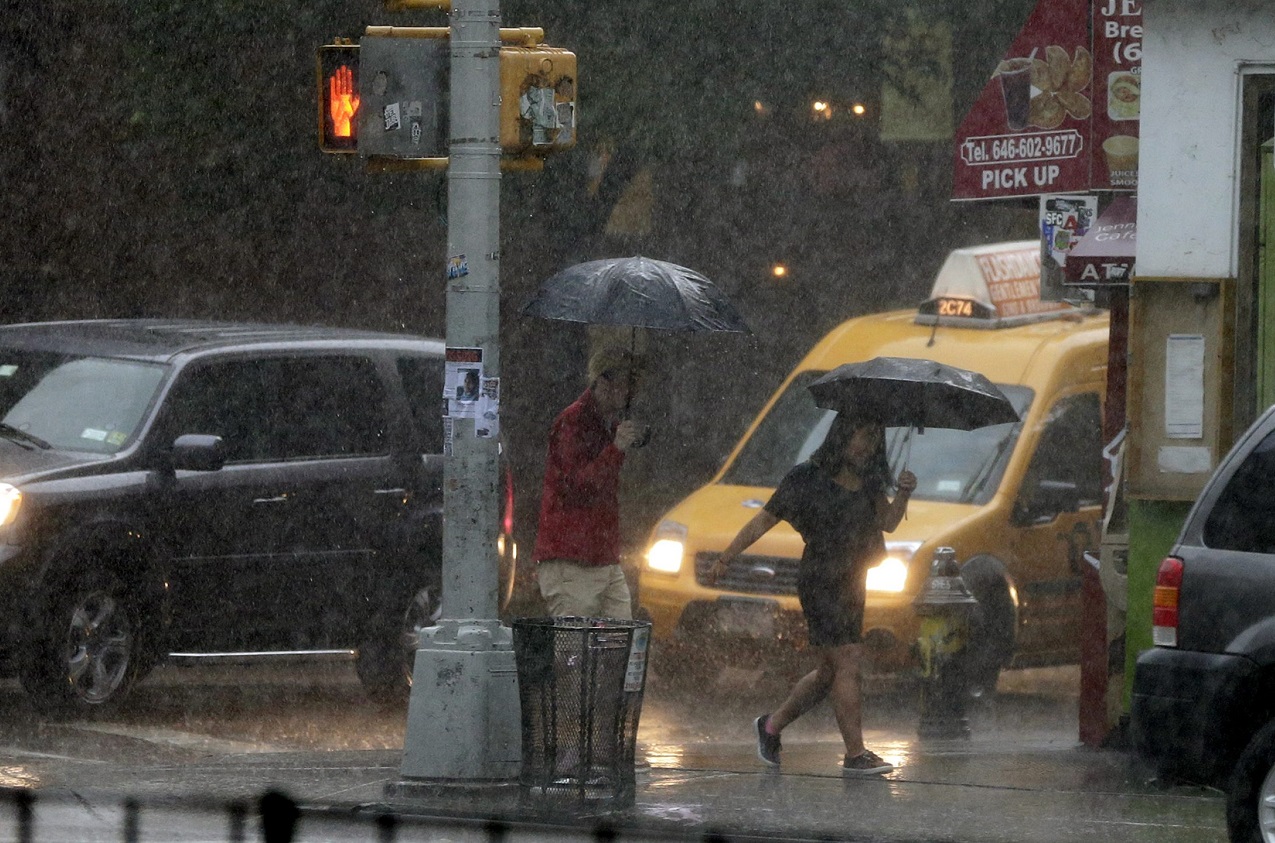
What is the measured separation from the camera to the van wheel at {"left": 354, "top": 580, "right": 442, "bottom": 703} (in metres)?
12.1

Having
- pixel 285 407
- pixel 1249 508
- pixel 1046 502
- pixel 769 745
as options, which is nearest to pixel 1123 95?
pixel 1046 502

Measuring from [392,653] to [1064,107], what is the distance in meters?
4.69

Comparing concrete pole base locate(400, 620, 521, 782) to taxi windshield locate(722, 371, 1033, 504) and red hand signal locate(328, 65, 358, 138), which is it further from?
taxi windshield locate(722, 371, 1033, 504)

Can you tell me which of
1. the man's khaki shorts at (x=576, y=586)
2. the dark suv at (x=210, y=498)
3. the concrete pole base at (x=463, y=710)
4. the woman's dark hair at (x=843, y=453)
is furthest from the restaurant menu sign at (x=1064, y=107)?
the concrete pole base at (x=463, y=710)

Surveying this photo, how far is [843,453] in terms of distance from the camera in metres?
9.62

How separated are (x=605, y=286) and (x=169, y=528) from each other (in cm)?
306

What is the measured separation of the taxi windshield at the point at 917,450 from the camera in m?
12.8

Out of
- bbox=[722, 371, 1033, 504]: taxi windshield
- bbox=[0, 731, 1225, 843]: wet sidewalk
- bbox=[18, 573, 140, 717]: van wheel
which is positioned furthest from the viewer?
bbox=[722, 371, 1033, 504]: taxi windshield

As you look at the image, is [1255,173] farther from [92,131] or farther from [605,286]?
[92,131]

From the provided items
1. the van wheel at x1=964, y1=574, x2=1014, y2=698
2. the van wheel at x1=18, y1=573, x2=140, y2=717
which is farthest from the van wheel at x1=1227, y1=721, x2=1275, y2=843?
the van wheel at x1=18, y1=573, x2=140, y2=717

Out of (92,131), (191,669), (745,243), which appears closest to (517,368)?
(745,243)

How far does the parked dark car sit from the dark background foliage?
30.9 ft

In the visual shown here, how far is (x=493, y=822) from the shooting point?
809cm

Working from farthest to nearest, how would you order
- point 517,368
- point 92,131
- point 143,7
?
1. point 517,368
2. point 92,131
3. point 143,7
